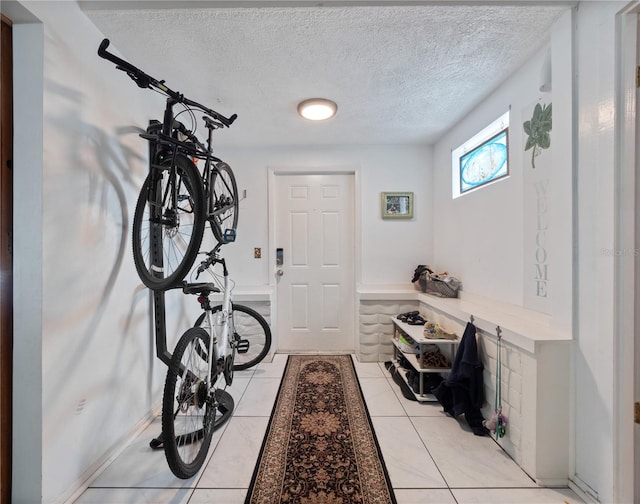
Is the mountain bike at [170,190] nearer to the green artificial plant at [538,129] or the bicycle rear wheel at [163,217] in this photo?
the bicycle rear wheel at [163,217]

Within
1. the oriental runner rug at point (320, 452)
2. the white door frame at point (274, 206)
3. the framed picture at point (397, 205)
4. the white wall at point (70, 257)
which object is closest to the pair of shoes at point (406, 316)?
the white door frame at point (274, 206)

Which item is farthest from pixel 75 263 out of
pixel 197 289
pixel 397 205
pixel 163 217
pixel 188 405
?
pixel 397 205

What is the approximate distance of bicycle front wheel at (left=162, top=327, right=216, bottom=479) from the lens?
3.99 ft

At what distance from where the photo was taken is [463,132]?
2.47m

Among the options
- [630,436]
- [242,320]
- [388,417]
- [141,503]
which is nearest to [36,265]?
[141,503]

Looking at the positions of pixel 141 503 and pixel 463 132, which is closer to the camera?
pixel 141 503

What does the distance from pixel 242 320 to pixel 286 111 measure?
2073 mm

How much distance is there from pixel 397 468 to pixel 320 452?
417 millimetres

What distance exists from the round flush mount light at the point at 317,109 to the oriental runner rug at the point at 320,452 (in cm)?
231

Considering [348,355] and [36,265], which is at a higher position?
[36,265]

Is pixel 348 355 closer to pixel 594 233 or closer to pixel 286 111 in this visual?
pixel 594 233

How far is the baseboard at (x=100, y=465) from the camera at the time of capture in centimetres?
123

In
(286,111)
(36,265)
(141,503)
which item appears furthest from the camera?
(286,111)

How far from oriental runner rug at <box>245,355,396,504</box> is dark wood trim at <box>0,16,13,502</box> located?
102 cm
